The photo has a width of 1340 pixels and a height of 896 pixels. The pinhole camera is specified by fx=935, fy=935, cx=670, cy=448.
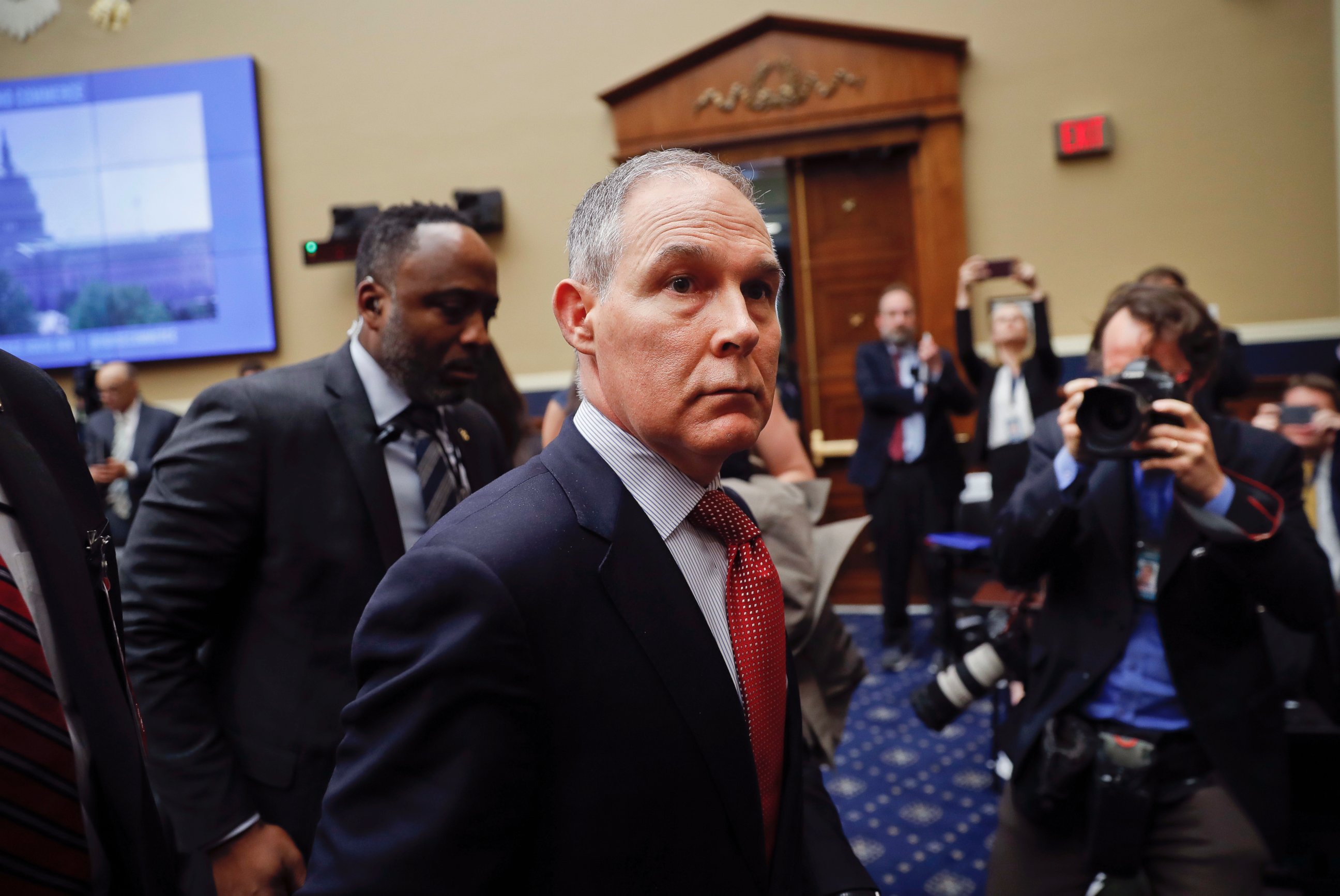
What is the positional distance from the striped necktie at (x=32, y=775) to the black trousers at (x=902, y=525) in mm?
4018

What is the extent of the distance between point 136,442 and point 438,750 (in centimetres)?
526

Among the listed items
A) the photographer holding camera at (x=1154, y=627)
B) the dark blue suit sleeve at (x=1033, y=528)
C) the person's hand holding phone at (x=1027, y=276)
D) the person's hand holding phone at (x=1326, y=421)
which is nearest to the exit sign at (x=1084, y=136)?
the person's hand holding phone at (x=1027, y=276)

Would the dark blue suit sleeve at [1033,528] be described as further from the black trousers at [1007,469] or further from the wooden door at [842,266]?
the wooden door at [842,266]

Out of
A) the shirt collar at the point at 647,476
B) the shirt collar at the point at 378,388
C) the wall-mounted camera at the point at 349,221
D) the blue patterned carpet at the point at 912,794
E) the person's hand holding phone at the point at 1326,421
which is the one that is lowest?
the blue patterned carpet at the point at 912,794

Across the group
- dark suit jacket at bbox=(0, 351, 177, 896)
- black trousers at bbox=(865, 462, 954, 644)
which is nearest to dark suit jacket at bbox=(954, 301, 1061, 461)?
black trousers at bbox=(865, 462, 954, 644)

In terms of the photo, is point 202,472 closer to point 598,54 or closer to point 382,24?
point 598,54

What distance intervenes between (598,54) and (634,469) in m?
6.10

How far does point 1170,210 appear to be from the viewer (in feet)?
18.3

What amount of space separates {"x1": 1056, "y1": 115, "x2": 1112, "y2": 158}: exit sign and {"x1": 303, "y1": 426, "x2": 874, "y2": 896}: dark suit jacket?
5599mm

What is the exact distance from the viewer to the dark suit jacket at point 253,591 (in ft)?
4.61

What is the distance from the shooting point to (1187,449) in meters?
1.60

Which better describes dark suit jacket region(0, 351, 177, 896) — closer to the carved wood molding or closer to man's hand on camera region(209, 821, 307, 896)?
man's hand on camera region(209, 821, 307, 896)

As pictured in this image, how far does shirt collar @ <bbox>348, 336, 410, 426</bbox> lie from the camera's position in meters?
1.60

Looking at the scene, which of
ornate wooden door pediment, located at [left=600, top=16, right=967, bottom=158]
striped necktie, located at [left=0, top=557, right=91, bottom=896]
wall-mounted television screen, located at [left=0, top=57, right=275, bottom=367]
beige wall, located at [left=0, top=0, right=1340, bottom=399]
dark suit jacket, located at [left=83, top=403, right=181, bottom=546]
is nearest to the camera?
striped necktie, located at [left=0, top=557, right=91, bottom=896]
